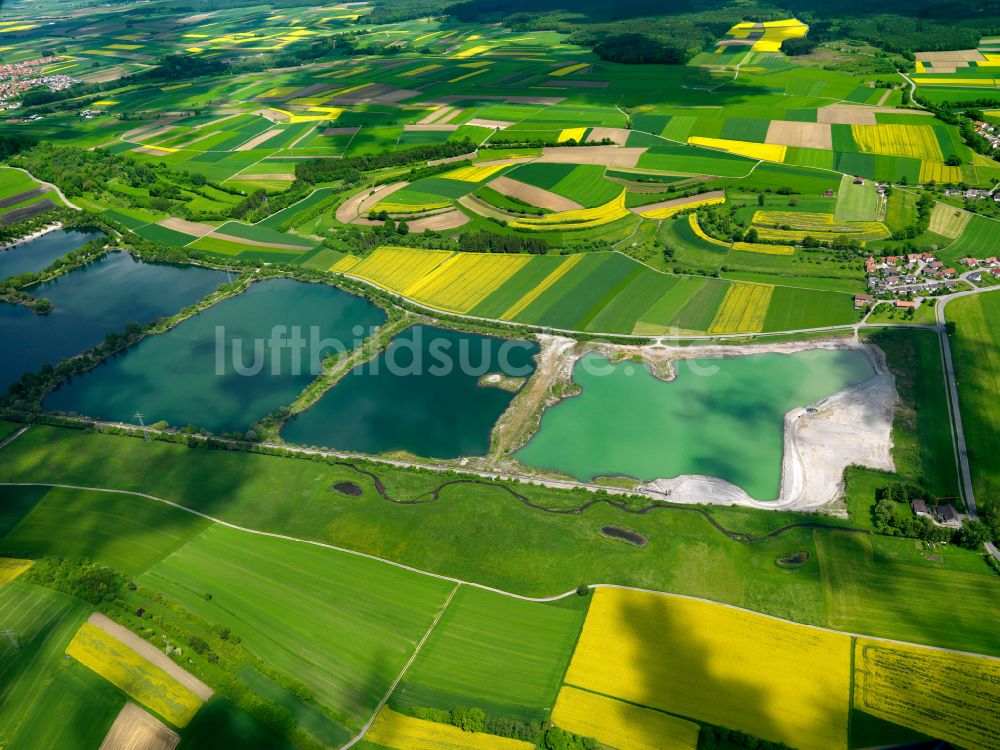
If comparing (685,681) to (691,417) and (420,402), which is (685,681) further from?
(420,402)

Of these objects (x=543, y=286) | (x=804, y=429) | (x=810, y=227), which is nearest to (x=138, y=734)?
(x=804, y=429)

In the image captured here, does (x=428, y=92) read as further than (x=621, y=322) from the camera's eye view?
Yes

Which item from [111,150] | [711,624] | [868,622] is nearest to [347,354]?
[711,624]

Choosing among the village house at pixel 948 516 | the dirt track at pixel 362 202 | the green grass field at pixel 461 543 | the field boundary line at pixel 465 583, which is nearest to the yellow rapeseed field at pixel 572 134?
the dirt track at pixel 362 202

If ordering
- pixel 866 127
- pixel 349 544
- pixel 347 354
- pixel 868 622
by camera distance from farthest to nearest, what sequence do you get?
pixel 866 127 < pixel 347 354 < pixel 349 544 < pixel 868 622

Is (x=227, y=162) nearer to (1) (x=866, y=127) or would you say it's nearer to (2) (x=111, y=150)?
(2) (x=111, y=150)

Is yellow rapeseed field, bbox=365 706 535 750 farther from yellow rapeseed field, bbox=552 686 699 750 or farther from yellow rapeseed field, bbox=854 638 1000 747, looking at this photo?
yellow rapeseed field, bbox=854 638 1000 747

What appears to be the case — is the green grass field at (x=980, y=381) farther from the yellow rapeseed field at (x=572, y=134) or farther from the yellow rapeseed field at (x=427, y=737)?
the yellow rapeseed field at (x=572, y=134)
